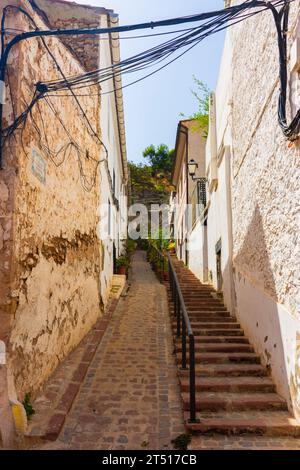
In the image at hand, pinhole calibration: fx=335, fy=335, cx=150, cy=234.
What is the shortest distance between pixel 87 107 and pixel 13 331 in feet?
16.2

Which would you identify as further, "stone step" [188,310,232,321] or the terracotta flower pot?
the terracotta flower pot

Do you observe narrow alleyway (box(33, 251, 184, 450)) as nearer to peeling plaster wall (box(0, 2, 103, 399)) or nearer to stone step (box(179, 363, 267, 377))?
stone step (box(179, 363, 267, 377))

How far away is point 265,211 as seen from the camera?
15.9 feet

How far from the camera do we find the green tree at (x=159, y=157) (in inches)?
1144

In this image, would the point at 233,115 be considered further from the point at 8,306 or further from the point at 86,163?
the point at 8,306

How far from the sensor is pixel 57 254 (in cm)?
495

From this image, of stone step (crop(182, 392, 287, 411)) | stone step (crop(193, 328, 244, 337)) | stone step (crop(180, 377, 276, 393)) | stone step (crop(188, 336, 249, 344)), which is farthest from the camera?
stone step (crop(193, 328, 244, 337))

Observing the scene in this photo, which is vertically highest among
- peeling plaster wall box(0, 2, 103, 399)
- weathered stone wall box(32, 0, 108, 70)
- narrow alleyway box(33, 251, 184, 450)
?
weathered stone wall box(32, 0, 108, 70)

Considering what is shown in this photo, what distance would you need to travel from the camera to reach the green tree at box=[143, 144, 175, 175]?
2906 centimetres

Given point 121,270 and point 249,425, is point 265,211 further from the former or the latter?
point 121,270

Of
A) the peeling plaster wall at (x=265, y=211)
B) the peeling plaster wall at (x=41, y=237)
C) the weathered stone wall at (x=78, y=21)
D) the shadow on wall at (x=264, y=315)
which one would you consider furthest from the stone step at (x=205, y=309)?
the weathered stone wall at (x=78, y=21)

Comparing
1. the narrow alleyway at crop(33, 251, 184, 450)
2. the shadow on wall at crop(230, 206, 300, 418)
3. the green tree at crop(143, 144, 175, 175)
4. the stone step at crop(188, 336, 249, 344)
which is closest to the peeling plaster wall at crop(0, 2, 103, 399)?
the narrow alleyway at crop(33, 251, 184, 450)

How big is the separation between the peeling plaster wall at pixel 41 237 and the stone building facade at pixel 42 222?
11 millimetres

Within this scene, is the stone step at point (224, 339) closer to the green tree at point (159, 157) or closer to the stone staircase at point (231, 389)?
the stone staircase at point (231, 389)
